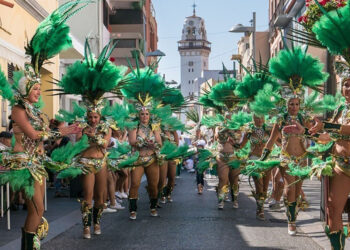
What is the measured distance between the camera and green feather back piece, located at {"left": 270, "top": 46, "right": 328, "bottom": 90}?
891 cm

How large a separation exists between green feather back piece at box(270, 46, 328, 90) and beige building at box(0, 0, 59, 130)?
551 cm

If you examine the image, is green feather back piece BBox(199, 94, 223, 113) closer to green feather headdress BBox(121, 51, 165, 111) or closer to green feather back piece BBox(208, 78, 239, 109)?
green feather back piece BBox(208, 78, 239, 109)

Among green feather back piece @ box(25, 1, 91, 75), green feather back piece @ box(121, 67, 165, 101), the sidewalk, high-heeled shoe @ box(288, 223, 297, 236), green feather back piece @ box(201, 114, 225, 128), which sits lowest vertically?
the sidewalk

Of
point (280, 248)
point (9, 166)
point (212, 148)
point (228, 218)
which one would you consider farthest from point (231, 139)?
point (9, 166)

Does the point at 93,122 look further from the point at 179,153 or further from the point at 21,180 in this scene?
the point at 179,153

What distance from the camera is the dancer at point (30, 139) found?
6.86m

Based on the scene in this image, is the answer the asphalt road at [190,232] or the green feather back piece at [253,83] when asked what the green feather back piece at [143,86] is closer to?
the green feather back piece at [253,83]

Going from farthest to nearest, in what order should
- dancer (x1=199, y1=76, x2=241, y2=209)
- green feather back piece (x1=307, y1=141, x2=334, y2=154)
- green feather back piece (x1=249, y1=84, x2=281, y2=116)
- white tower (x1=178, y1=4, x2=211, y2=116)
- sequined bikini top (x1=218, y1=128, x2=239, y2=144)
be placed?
white tower (x1=178, y1=4, x2=211, y2=116) → sequined bikini top (x1=218, y1=128, x2=239, y2=144) → dancer (x1=199, y1=76, x2=241, y2=209) → green feather back piece (x1=249, y1=84, x2=281, y2=116) → green feather back piece (x1=307, y1=141, x2=334, y2=154)

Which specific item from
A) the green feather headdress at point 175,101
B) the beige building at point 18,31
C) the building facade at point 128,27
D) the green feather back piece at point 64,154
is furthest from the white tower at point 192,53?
the green feather back piece at point 64,154

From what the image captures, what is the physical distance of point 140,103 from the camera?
36.1 ft

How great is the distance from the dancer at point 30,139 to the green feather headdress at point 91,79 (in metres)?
1.71

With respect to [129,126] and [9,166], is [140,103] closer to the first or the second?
[129,126]

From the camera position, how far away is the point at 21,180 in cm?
680

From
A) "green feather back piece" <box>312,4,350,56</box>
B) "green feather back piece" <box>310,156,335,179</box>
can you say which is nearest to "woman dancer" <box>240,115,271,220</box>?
"green feather back piece" <box>310,156,335,179</box>
